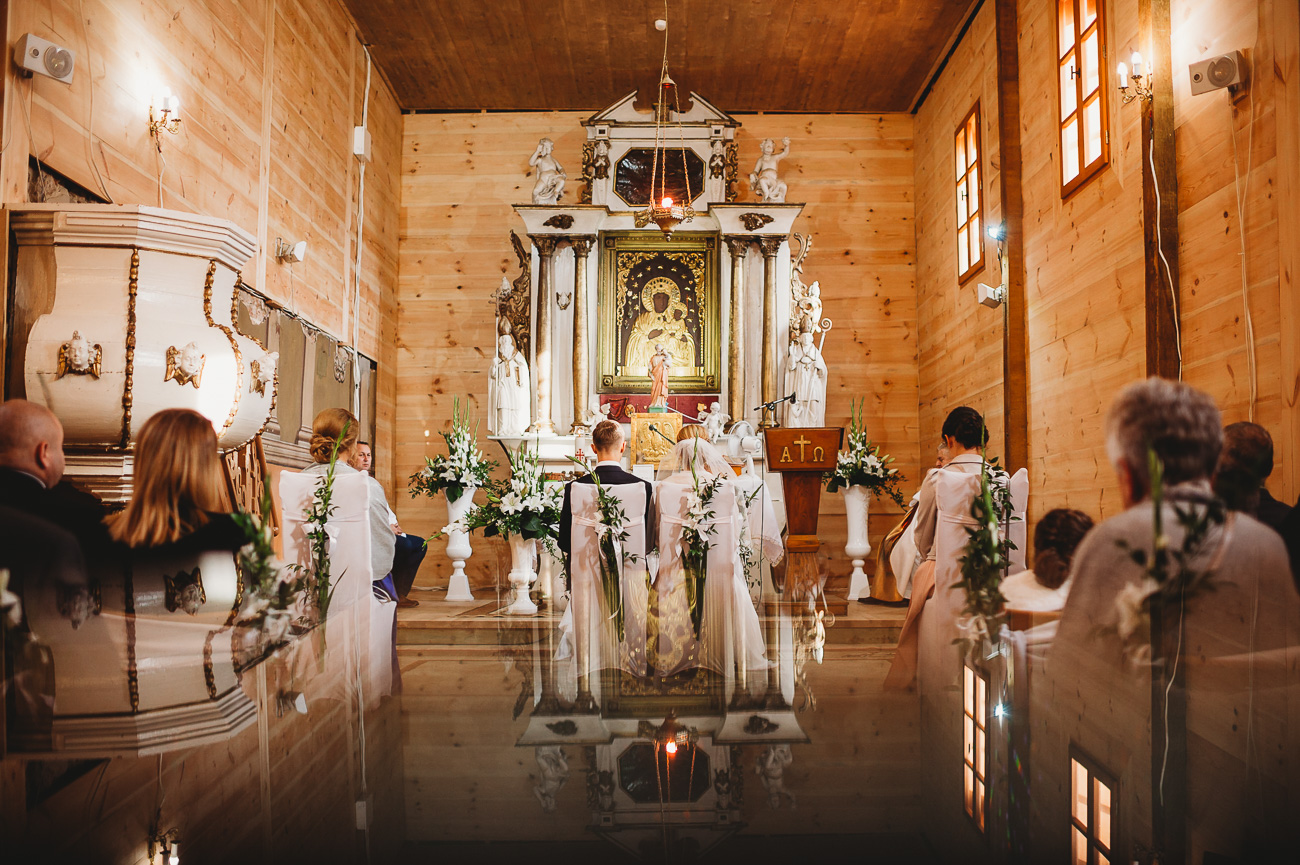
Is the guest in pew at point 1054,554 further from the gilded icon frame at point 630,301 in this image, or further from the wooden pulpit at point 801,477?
the gilded icon frame at point 630,301

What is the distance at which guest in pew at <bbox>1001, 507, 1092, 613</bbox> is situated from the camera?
1.86 m

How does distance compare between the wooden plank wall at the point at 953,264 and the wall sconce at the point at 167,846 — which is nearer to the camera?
the wall sconce at the point at 167,846

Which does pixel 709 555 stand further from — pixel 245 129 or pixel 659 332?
pixel 659 332

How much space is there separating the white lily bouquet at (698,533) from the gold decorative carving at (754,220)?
18.0ft

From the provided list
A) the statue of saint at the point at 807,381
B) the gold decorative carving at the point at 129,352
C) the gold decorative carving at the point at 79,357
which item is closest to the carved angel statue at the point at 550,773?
the gold decorative carving at the point at 129,352

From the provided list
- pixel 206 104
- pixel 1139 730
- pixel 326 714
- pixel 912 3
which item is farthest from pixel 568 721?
pixel 912 3

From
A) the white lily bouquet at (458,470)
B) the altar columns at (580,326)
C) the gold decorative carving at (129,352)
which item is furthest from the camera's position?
the altar columns at (580,326)

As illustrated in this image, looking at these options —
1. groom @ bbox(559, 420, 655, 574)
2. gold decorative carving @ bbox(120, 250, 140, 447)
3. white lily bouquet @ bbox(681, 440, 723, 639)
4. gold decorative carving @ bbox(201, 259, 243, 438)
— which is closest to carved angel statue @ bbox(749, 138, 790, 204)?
groom @ bbox(559, 420, 655, 574)

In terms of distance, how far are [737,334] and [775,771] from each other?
8049 millimetres

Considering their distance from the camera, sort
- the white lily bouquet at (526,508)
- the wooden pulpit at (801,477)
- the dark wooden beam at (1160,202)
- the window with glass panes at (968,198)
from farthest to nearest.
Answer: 1. the window with glass panes at (968,198)
2. the wooden pulpit at (801,477)
3. the white lily bouquet at (526,508)
4. the dark wooden beam at (1160,202)

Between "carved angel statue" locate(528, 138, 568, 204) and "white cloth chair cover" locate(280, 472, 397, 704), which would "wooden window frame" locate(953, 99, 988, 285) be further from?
"white cloth chair cover" locate(280, 472, 397, 704)

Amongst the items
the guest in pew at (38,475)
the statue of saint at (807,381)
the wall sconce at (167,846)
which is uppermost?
the statue of saint at (807,381)

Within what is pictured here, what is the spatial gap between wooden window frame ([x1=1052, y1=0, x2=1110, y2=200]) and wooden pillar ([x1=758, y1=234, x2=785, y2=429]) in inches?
130

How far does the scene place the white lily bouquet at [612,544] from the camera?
13.8ft
